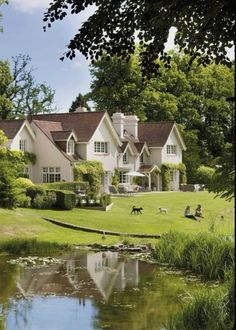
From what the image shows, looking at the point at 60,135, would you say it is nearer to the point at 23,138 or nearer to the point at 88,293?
the point at 23,138

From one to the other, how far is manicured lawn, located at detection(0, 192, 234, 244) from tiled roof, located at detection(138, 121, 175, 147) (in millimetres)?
17933

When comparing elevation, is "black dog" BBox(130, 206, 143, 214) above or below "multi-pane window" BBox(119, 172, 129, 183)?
below

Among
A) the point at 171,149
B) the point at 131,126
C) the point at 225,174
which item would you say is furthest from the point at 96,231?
the point at 171,149

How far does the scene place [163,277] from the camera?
19359 mm

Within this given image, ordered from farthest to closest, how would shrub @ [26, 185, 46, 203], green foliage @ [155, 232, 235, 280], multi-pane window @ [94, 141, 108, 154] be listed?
multi-pane window @ [94, 141, 108, 154], shrub @ [26, 185, 46, 203], green foliage @ [155, 232, 235, 280]

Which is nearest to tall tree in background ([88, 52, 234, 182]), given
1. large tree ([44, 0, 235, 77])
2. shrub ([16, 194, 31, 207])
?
shrub ([16, 194, 31, 207])

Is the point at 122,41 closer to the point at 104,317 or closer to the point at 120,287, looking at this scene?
the point at 104,317

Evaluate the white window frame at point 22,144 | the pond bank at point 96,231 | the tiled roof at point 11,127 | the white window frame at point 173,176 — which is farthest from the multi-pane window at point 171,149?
the pond bank at point 96,231

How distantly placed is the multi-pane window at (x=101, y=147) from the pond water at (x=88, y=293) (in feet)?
102

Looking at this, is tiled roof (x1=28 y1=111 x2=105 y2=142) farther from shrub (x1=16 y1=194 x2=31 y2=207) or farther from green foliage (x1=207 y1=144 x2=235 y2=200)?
green foliage (x1=207 y1=144 x2=235 y2=200)

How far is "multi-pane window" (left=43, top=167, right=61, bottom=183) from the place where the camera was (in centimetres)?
5134

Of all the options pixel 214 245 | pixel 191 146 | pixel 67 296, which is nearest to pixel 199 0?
pixel 67 296

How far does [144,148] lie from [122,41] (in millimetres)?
51782

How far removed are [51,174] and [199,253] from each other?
33.0 m
